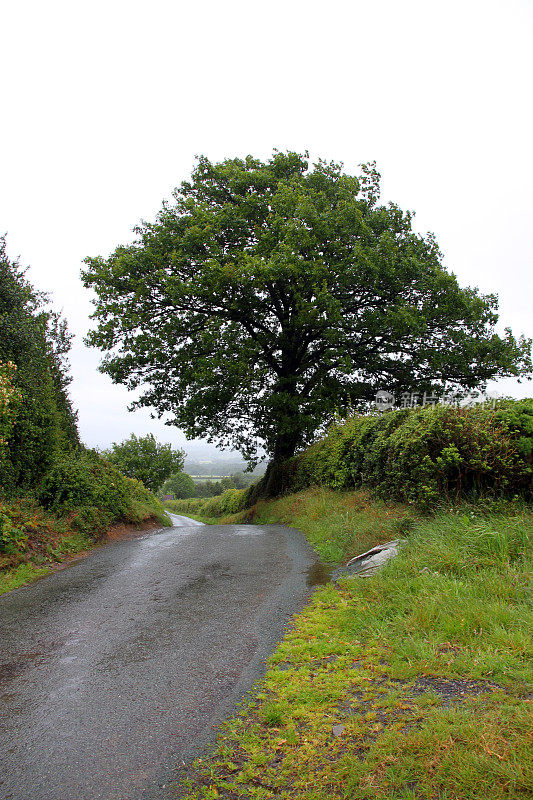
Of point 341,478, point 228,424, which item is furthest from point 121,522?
point 228,424

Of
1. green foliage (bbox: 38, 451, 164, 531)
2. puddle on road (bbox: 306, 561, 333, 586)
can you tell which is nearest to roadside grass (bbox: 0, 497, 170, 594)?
green foliage (bbox: 38, 451, 164, 531)

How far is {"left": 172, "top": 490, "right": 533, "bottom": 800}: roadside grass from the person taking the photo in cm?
245

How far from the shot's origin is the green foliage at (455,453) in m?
6.36

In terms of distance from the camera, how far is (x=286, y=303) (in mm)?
17766

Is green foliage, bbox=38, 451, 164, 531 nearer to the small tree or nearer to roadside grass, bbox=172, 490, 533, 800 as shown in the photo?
roadside grass, bbox=172, 490, 533, 800

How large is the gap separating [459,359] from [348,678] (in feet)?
47.9

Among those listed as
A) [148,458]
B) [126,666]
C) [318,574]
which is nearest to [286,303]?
[318,574]

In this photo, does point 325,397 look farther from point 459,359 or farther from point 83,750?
point 83,750

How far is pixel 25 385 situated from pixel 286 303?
33.2ft

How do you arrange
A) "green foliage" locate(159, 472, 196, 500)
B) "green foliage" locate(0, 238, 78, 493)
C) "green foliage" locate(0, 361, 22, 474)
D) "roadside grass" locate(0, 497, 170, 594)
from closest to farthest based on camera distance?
"roadside grass" locate(0, 497, 170, 594)
"green foliage" locate(0, 361, 22, 474)
"green foliage" locate(0, 238, 78, 493)
"green foliage" locate(159, 472, 196, 500)

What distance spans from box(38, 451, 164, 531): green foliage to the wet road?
128 inches

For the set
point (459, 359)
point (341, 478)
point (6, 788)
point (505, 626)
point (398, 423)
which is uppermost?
point (459, 359)

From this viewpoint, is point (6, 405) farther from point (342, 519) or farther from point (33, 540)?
point (342, 519)

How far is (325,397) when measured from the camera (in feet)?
57.4
